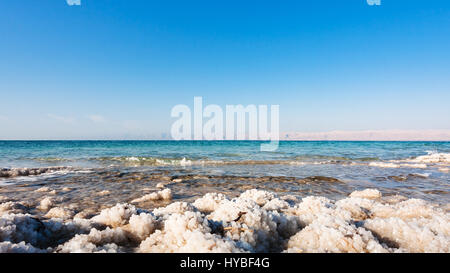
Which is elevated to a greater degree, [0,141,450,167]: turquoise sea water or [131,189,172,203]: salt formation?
[131,189,172,203]: salt formation

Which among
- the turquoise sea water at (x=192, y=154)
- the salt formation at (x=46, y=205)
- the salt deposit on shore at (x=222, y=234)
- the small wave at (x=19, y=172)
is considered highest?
the salt deposit on shore at (x=222, y=234)

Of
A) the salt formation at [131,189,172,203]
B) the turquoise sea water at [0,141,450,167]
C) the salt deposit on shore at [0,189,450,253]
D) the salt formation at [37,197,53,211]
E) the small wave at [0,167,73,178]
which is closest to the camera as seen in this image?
the salt deposit on shore at [0,189,450,253]

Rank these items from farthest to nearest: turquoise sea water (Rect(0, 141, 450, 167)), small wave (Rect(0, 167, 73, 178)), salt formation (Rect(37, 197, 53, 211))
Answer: turquoise sea water (Rect(0, 141, 450, 167))
small wave (Rect(0, 167, 73, 178))
salt formation (Rect(37, 197, 53, 211))

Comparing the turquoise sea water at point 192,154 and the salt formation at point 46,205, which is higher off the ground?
the salt formation at point 46,205

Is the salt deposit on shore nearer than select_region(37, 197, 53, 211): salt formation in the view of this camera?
Yes

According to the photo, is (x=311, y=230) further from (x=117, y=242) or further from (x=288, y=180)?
(x=288, y=180)

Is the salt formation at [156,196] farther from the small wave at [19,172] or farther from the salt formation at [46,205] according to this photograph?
the small wave at [19,172]

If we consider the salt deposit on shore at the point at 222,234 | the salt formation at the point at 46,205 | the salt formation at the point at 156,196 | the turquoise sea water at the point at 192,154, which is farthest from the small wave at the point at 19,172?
the salt deposit on shore at the point at 222,234

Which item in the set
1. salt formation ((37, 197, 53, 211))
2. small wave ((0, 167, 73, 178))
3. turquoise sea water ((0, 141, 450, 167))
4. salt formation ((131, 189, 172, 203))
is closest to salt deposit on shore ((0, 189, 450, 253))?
salt formation ((131, 189, 172, 203))

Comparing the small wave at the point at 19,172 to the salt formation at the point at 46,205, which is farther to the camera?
the small wave at the point at 19,172

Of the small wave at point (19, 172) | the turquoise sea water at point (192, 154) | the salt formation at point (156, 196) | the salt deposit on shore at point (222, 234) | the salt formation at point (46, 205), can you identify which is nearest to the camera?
the salt deposit on shore at point (222, 234)

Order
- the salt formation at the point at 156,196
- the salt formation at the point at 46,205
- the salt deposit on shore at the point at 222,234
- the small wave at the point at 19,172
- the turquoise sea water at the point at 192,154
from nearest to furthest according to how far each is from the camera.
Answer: the salt deposit on shore at the point at 222,234 < the salt formation at the point at 46,205 < the salt formation at the point at 156,196 < the small wave at the point at 19,172 < the turquoise sea water at the point at 192,154

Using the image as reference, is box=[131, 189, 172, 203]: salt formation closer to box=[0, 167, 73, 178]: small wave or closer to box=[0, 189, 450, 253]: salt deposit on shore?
box=[0, 189, 450, 253]: salt deposit on shore

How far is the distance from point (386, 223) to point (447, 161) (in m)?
→ 22.5
